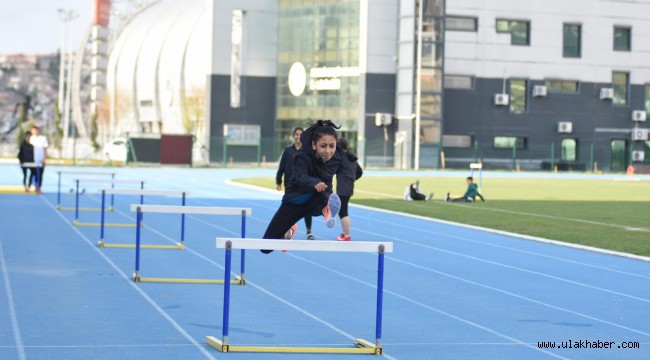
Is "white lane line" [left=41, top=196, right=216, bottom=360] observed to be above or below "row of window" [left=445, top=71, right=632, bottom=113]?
below

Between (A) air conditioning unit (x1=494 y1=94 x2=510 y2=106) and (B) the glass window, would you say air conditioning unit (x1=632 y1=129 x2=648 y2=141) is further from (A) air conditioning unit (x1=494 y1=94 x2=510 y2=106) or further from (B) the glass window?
(B) the glass window

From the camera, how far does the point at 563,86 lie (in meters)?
79.3

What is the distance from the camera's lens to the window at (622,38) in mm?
79500

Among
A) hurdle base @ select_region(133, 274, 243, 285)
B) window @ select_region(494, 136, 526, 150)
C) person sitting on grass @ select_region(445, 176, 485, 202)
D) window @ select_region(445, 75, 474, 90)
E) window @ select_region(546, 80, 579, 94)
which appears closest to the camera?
hurdle base @ select_region(133, 274, 243, 285)

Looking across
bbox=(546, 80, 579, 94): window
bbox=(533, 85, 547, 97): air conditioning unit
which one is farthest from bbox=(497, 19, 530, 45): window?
bbox=(546, 80, 579, 94): window

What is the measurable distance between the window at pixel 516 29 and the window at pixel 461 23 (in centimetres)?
181

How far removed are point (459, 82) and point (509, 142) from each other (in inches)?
213

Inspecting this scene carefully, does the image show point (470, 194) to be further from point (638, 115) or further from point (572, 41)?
point (638, 115)

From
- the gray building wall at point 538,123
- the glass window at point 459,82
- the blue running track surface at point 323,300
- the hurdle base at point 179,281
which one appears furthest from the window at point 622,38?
the hurdle base at point 179,281

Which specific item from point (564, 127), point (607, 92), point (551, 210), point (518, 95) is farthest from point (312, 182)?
point (607, 92)

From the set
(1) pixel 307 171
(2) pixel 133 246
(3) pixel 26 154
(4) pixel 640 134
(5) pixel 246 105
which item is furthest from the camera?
(5) pixel 246 105

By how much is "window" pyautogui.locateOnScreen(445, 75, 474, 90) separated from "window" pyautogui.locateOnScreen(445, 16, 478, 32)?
10.8 feet

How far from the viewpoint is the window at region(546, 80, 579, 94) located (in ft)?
259

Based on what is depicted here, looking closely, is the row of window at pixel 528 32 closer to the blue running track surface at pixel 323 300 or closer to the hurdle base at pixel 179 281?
the blue running track surface at pixel 323 300
